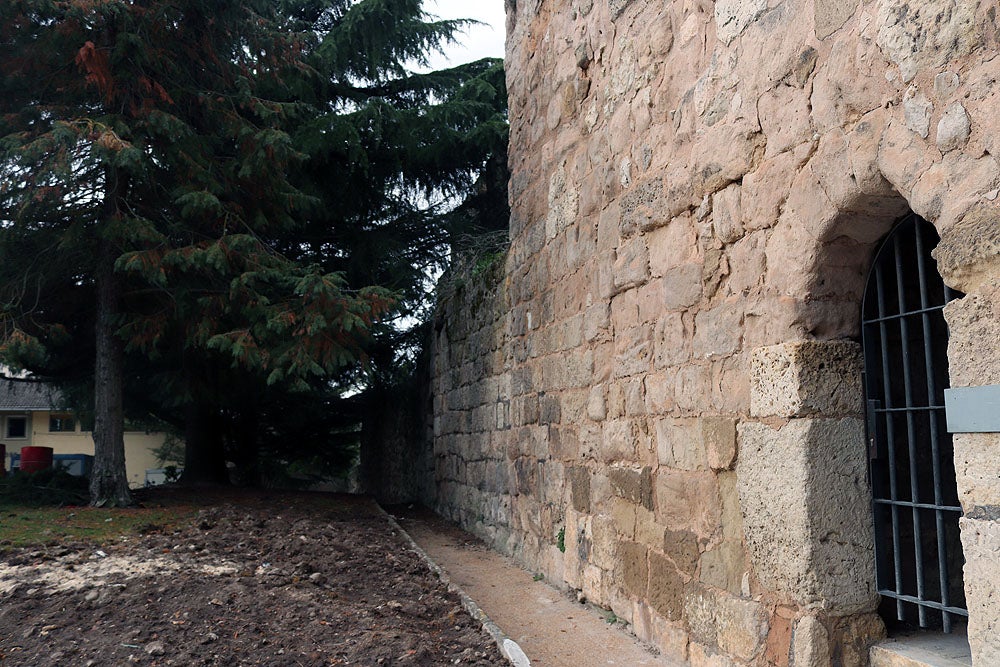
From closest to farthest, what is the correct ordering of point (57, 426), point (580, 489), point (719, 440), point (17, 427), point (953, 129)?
point (953, 129), point (719, 440), point (580, 489), point (17, 427), point (57, 426)

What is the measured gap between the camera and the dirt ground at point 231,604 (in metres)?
3.96

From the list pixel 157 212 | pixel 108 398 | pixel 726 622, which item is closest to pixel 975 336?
pixel 726 622

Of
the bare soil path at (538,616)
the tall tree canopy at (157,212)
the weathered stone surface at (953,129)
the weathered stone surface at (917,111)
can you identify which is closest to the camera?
the weathered stone surface at (953,129)

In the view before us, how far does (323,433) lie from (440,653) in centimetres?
1033

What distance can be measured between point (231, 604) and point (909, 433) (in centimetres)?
363

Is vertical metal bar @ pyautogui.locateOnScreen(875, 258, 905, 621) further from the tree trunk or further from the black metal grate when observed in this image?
the tree trunk

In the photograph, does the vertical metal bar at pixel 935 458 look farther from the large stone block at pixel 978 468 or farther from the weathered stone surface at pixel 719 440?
the weathered stone surface at pixel 719 440

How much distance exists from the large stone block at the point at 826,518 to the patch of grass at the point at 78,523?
5398mm

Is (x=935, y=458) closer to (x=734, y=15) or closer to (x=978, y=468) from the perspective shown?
(x=978, y=468)

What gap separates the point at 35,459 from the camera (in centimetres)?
1045

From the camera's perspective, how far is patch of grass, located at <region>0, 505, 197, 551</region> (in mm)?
6520

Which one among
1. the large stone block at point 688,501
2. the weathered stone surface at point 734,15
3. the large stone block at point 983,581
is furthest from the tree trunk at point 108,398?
the large stone block at point 983,581

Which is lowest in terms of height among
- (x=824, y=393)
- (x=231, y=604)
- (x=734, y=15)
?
(x=231, y=604)

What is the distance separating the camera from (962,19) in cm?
242
